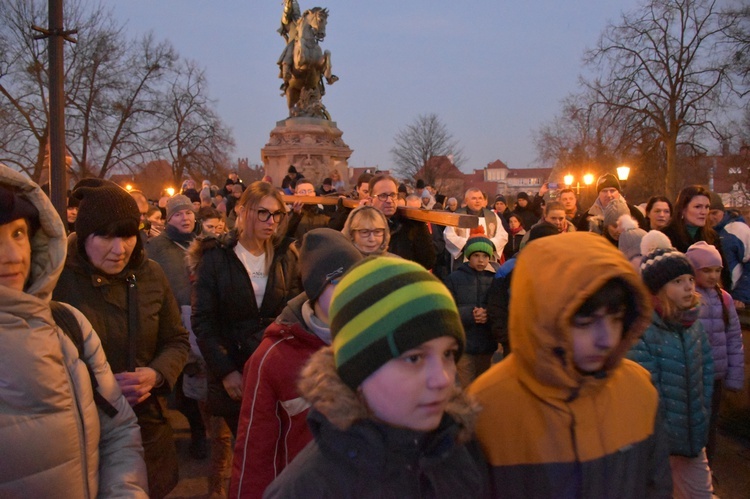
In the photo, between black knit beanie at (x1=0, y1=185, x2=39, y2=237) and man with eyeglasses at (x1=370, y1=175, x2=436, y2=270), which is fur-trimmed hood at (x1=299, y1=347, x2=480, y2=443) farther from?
man with eyeglasses at (x1=370, y1=175, x2=436, y2=270)

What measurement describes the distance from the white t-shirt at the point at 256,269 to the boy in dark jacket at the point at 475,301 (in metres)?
2.11

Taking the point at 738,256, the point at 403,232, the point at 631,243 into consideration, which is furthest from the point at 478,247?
the point at 738,256

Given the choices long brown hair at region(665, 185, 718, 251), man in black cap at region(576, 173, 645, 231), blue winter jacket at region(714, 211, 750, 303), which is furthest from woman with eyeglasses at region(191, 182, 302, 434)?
blue winter jacket at region(714, 211, 750, 303)

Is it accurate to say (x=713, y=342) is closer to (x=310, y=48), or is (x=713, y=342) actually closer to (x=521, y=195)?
(x=521, y=195)

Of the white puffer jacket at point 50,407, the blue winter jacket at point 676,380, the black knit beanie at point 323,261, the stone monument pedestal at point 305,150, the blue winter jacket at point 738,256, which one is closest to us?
the white puffer jacket at point 50,407

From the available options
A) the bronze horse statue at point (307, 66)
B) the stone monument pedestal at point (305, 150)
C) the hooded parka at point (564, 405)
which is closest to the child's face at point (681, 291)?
the hooded parka at point (564, 405)

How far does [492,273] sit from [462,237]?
1274 mm

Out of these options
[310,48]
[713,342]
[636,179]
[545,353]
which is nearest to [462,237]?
[713,342]

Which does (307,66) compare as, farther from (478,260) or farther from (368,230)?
(368,230)

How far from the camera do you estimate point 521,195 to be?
11789 mm

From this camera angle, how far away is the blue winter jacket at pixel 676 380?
10.2ft

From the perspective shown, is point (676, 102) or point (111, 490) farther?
point (676, 102)

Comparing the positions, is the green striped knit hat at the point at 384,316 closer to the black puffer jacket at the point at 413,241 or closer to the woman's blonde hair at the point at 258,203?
the woman's blonde hair at the point at 258,203

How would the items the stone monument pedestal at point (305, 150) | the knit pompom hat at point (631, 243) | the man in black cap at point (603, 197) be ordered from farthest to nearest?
the stone monument pedestal at point (305, 150) < the man in black cap at point (603, 197) < the knit pompom hat at point (631, 243)
